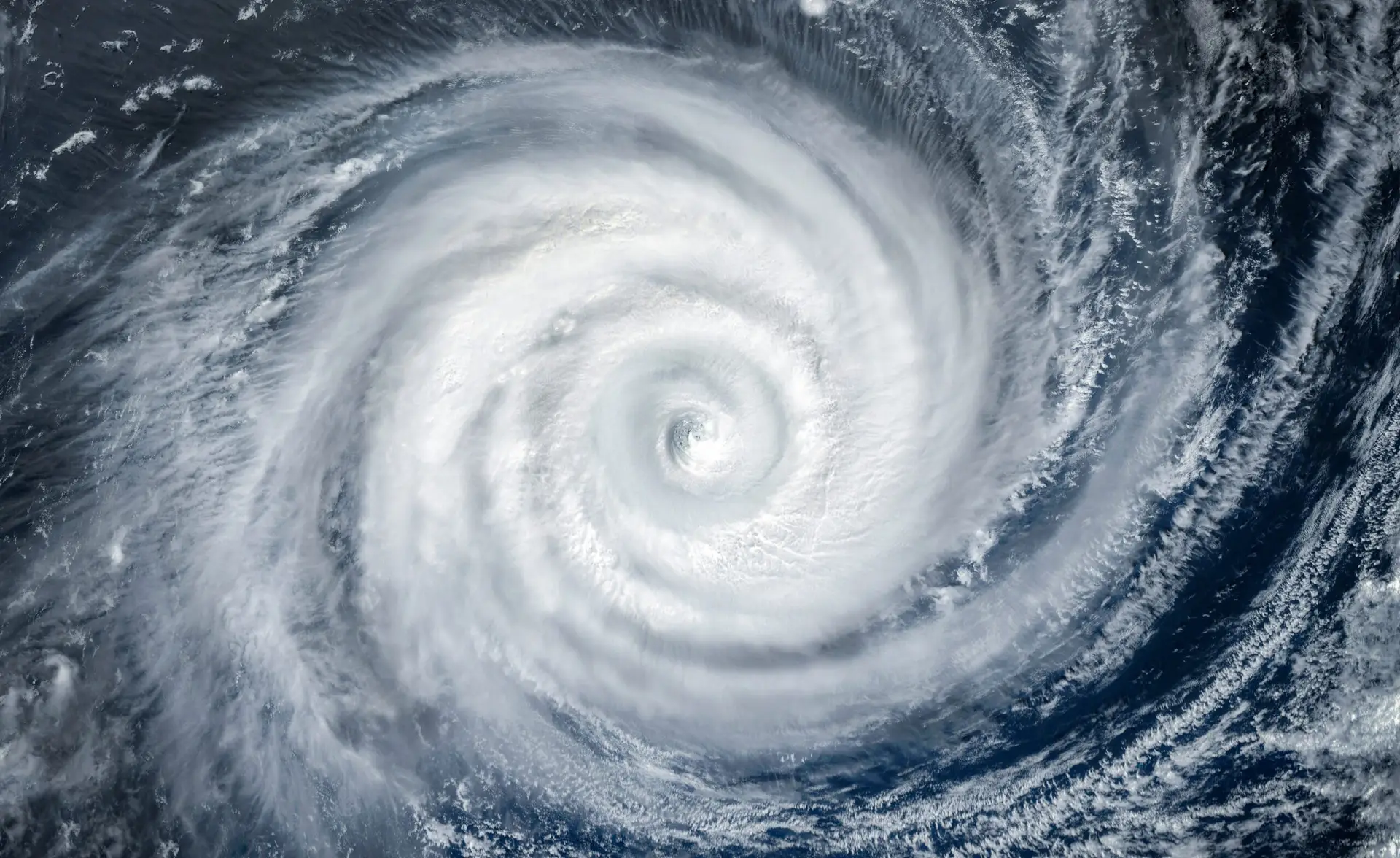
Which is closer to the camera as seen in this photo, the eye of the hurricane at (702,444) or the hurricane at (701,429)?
the hurricane at (701,429)

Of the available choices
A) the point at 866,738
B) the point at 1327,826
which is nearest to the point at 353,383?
the point at 866,738

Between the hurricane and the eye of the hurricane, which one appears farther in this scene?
the eye of the hurricane

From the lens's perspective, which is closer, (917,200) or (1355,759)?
(1355,759)

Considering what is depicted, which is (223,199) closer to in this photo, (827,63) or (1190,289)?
(827,63)

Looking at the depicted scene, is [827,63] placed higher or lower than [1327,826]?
higher

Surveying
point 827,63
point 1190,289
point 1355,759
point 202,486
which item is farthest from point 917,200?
point 202,486

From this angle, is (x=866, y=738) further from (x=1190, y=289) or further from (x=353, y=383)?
(x=353, y=383)

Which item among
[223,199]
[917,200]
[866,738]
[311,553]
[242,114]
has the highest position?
[917,200]
